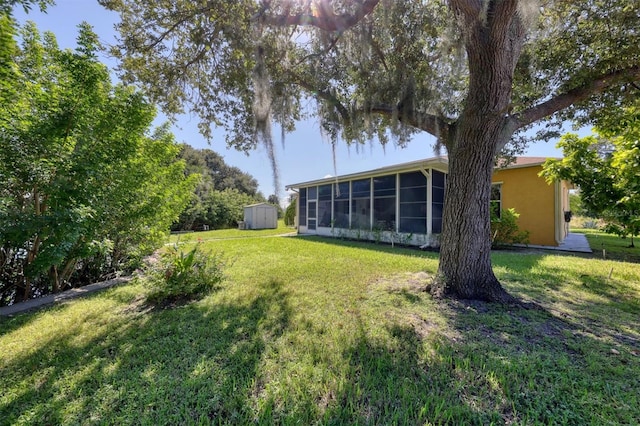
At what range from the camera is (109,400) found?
1.73m

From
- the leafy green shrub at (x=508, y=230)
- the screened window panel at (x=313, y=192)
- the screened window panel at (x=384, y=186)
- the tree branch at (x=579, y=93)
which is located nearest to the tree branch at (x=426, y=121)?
the tree branch at (x=579, y=93)

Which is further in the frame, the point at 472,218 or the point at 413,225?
the point at 413,225

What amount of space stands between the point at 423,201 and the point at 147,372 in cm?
837

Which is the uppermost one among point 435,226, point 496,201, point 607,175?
point 607,175

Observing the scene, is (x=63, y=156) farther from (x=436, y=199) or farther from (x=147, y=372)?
(x=436, y=199)

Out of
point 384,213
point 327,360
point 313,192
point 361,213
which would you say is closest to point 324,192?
point 313,192

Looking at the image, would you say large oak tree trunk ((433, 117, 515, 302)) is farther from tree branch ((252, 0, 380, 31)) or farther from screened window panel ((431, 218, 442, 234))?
screened window panel ((431, 218, 442, 234))

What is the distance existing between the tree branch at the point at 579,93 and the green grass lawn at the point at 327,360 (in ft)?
8.61

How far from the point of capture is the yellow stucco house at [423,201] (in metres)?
8.43

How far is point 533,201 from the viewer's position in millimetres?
→ 8828

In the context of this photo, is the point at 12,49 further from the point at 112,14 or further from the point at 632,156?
the point at 632,156

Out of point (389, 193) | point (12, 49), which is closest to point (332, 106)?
point (12, 49)

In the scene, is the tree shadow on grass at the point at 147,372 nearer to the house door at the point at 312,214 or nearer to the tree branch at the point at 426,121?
the tree branch at the point at 426,121

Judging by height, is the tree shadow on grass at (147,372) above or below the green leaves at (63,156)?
below
